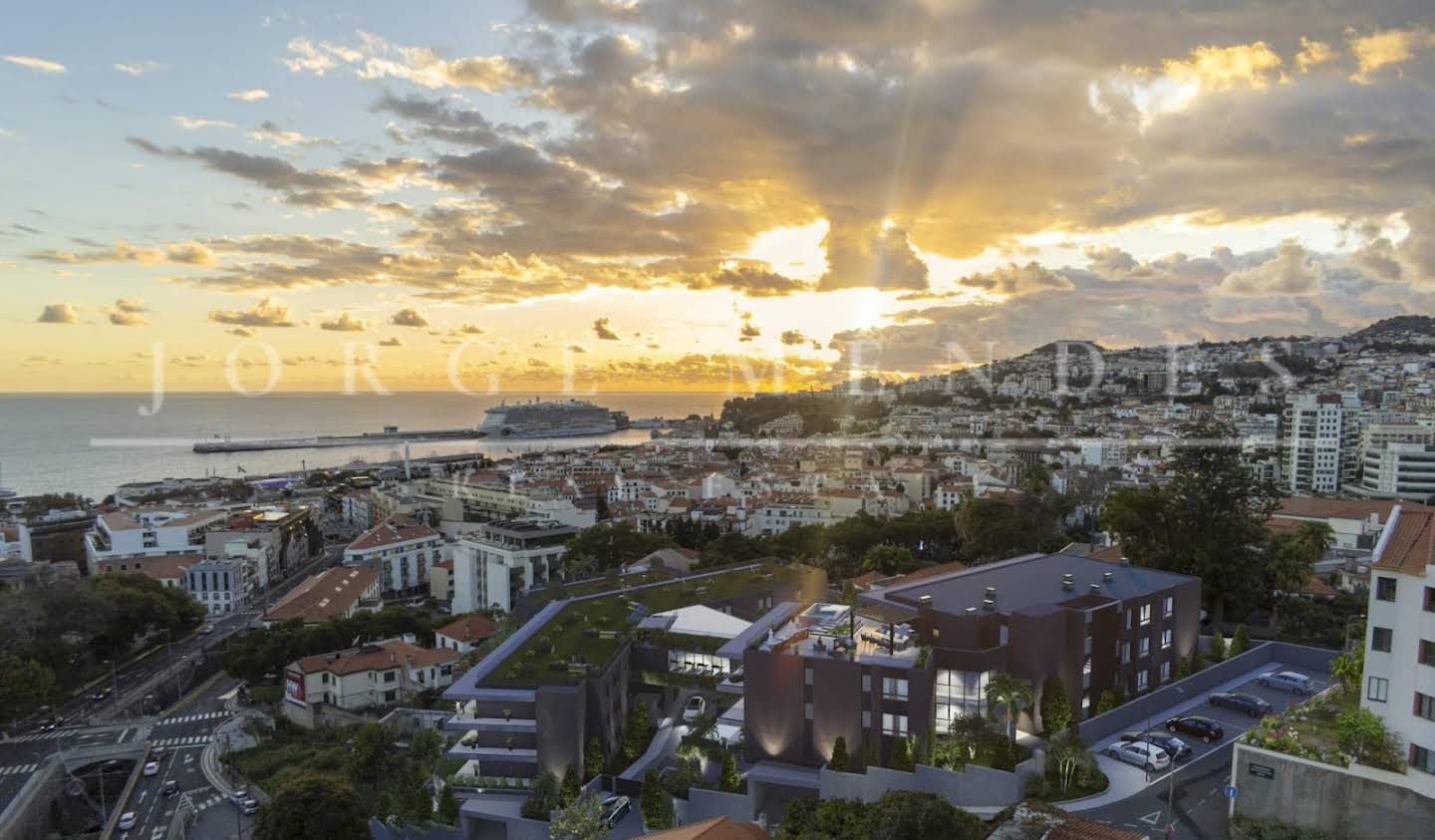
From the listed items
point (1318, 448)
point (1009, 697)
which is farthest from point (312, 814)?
point (1318, 448)

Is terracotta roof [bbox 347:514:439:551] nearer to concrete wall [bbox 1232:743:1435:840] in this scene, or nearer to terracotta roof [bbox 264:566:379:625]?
terracotta roof [bbox 264:566:379:625]

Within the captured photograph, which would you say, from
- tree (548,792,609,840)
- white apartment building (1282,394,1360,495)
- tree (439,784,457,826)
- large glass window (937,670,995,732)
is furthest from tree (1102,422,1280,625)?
white apartment building (1282,394,1360,495)

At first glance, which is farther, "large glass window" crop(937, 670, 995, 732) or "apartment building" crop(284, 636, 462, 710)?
"apartment building" crop(284, 636, 462, 710)

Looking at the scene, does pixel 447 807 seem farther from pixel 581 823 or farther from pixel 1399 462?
pixel 1399 462

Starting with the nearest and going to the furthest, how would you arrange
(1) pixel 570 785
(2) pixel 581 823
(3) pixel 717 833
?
(3) pixel 717 833 < (2) pixel 581 823 < (1) pixel 570 785

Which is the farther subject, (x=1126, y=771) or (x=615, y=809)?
(x=615, y=809)

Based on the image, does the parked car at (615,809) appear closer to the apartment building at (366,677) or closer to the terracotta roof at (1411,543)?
the apartment building at (366,677)

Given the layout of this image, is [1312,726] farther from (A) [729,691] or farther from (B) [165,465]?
(B) [165,465]

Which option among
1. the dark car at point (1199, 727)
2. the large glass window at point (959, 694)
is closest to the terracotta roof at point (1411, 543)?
the dark car at point (1199, 727)
